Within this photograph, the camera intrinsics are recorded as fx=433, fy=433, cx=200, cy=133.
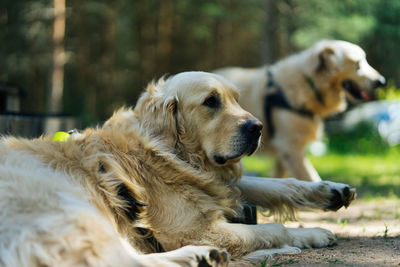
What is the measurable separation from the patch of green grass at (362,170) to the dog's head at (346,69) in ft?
4.65

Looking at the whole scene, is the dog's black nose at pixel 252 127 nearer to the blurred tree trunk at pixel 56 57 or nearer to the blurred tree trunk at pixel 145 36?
the blurred tree trunk at pixel 56 57

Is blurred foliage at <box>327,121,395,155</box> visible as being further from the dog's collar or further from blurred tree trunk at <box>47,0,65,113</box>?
blurred tree trunk at <box>47,0,65,113</box>

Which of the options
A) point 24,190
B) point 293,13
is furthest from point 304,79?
point 293,13

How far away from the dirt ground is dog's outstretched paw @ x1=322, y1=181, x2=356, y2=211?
274mm

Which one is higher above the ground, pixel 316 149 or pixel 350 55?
pixel 350 55

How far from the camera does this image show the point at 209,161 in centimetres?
310

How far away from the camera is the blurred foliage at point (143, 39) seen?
539 inches

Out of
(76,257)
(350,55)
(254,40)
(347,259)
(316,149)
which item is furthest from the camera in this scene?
(254,40)

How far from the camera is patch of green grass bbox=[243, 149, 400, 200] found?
6.49 meters

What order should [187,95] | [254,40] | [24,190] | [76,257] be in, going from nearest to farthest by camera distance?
[76,257]
[24,190]
[187,95]
[254,40]

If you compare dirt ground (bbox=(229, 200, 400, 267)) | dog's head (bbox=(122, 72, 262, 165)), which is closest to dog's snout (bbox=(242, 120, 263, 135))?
dog's head (bbox=(122, 72, 262, 165))

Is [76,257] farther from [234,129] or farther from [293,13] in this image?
[293,13]

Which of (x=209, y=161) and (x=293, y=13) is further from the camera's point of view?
(x=293, y=13)

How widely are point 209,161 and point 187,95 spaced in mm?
501
